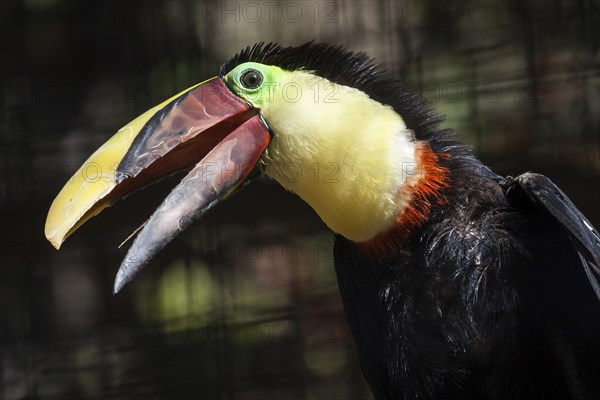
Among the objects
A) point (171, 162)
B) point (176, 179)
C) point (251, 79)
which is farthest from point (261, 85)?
point (176, 179)

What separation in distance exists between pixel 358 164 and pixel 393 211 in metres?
0.12

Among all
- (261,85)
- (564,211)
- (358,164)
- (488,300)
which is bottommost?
(488,300)

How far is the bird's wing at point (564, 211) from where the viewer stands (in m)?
1.93

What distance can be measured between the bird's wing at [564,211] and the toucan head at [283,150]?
0.68 feet

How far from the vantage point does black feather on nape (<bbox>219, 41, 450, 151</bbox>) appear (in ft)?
7.41

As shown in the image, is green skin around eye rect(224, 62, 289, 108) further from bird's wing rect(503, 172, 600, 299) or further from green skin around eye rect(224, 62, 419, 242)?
bird's wing rect(503, 172, 600, 299)

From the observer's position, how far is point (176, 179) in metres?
3.40

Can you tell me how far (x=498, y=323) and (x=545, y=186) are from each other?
0.31 meters

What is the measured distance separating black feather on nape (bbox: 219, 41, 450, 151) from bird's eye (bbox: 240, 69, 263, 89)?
47 mm

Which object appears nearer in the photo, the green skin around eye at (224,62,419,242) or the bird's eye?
the green skin around eye at (224,62,419,242)

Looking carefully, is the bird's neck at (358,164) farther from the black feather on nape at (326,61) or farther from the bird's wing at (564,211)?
the bird's wing at (564,211)

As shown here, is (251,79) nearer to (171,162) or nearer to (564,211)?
(171,162)

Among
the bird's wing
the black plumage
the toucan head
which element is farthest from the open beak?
the bird's wing

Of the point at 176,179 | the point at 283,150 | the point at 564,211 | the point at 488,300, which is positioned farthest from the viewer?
the point at 176,179
